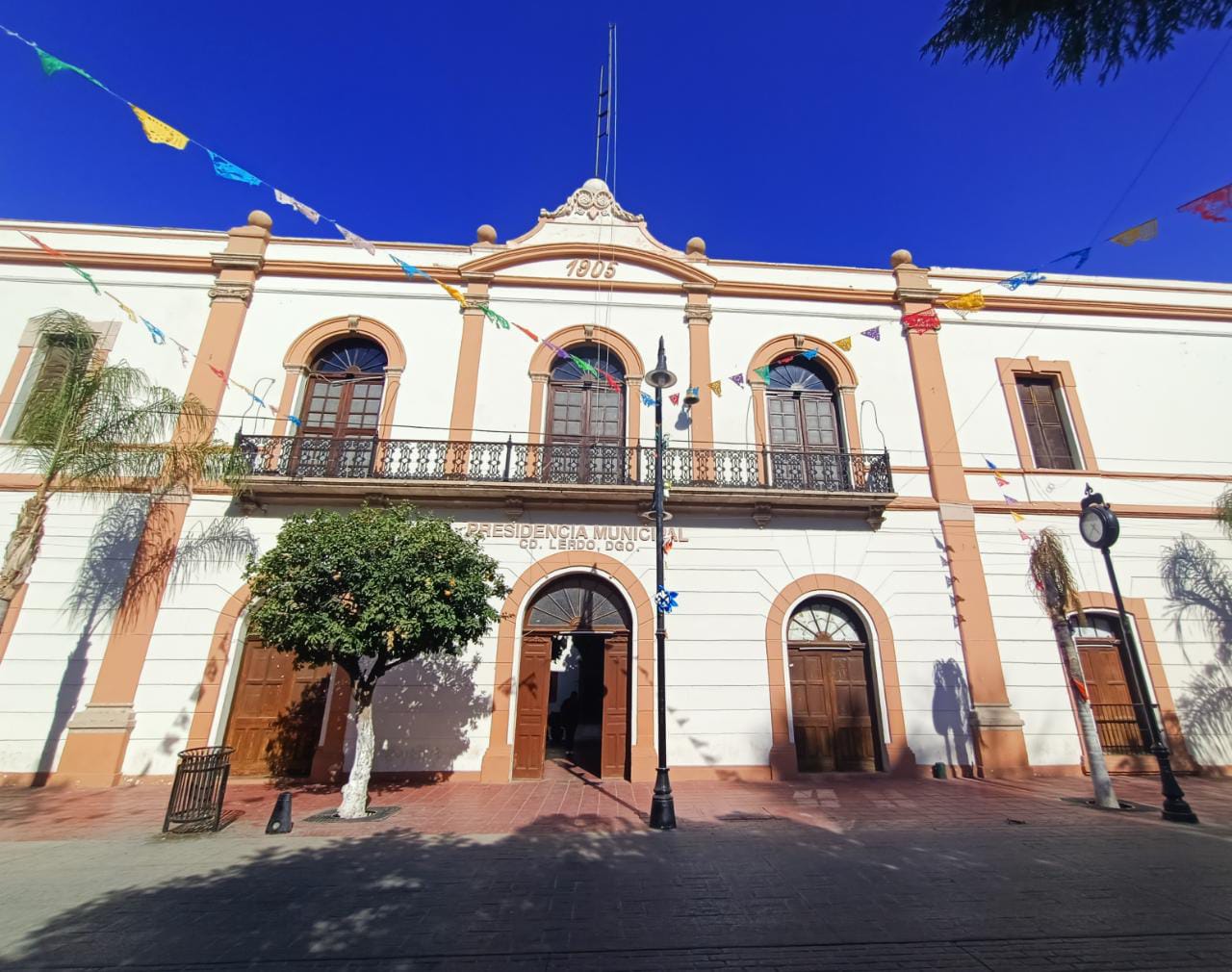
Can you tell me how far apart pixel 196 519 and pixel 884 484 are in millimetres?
13241

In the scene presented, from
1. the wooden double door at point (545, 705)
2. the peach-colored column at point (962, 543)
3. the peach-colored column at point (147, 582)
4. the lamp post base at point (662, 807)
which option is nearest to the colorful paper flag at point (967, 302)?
the peach-colored column at point (962, 543)

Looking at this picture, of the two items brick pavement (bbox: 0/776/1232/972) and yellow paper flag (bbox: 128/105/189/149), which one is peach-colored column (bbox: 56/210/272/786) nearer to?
brick pavement (bbox: 0/776/1232/972)

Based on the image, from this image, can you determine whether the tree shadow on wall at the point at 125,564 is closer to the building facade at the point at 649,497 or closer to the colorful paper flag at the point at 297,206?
the building facade at the point at 649,497

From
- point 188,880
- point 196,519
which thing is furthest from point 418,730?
point 196,519

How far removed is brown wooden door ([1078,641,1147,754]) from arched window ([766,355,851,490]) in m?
5.70

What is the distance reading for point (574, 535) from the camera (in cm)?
1066

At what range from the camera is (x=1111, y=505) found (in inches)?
449

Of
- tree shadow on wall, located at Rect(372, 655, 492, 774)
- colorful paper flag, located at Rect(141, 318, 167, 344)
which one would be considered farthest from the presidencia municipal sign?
colorful paper flag, located at Rect(141, 318, 167, 344)

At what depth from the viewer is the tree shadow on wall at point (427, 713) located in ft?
30.9

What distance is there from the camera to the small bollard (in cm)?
654

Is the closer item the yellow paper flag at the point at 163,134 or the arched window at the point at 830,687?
the yellow paper flag at the point at 163,134

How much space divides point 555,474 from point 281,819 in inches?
263

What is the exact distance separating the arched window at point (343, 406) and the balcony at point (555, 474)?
46 mm

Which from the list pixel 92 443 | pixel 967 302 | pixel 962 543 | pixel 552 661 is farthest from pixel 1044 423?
pixel 92 443
